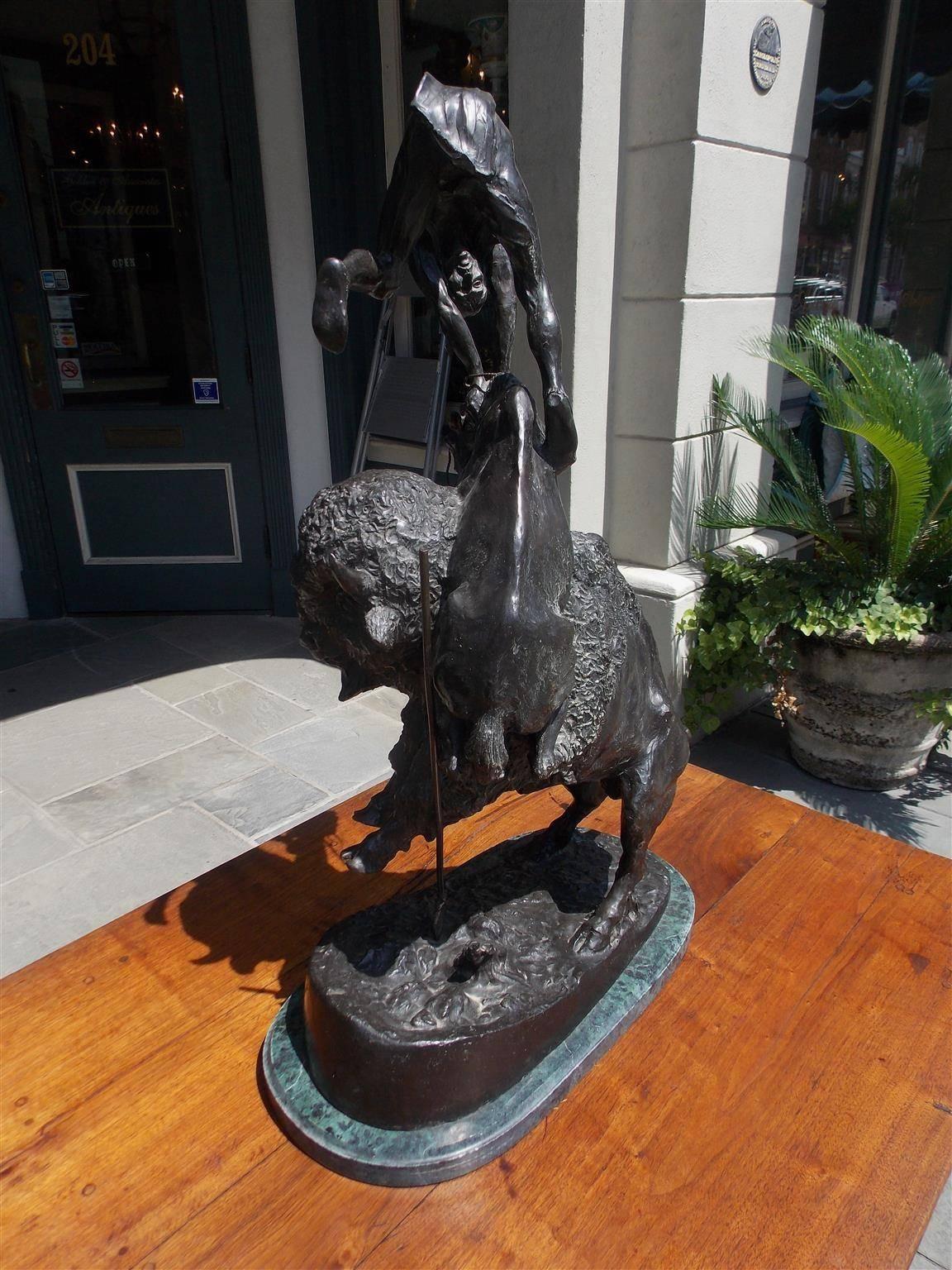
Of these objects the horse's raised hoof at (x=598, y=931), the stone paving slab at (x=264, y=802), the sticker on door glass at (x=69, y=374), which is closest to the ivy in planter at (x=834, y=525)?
the stone paving slab at (x=264, y=802)

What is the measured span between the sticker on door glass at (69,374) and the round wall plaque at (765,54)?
11.5 feet

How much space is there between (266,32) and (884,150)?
3.84 meters

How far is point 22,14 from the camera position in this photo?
3934 mm

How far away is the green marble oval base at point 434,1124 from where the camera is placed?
52.1 inches

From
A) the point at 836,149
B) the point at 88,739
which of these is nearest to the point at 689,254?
the point at 836,149

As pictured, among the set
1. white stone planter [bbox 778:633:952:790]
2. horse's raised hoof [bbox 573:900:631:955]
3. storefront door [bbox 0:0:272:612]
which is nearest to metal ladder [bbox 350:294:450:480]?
storefront door [bbox 0:0:272:612]

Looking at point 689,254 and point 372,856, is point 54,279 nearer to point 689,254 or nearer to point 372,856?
point 689,254

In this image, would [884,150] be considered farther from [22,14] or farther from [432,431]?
[22,14]

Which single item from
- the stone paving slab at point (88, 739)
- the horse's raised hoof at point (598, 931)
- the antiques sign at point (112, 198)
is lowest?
the stone paving slab at point (88, 739)

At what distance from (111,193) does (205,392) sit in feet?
3.39

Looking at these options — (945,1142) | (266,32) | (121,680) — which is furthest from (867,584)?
(266,32)

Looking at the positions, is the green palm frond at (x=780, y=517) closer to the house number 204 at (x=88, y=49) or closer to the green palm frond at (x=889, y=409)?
the green palm frond at (x=889, y=409)

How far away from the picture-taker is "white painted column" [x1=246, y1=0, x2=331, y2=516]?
4012 mm

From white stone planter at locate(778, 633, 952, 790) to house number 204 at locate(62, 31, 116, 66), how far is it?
4.24 metres
